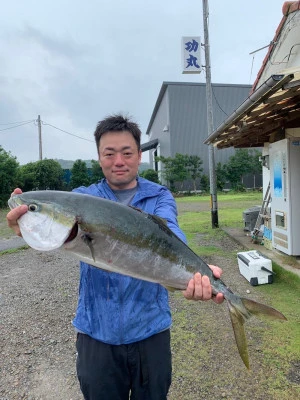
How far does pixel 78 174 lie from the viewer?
3142 cm

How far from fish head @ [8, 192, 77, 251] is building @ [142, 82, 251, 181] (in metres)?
32.4

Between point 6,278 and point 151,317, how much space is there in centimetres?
A: 607

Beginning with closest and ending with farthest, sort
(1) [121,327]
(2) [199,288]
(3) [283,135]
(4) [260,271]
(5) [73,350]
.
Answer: (2) [199,288]
(1) [121,327]
(5) [73,350]
(4) [260,271]
(3) [283,135]

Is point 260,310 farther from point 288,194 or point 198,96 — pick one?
point 198,96

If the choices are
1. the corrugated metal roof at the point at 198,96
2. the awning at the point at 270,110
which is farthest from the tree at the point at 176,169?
the awning at the point at 270,110

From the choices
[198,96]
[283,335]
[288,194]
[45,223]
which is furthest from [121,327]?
[198,96]

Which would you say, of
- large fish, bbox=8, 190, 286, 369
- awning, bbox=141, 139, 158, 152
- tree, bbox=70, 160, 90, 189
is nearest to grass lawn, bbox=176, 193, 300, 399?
large fish, bbox=8, 190, 286, 369

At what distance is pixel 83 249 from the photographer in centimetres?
171

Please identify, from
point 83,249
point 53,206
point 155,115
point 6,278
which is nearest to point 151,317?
point 83,249

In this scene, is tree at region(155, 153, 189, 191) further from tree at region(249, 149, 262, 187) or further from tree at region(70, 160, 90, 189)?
tree at region(70, 160, 90, 189)

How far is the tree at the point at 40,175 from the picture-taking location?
26809mm

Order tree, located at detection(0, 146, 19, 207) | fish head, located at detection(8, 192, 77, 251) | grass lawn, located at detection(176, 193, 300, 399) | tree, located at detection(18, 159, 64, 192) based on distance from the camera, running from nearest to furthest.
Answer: fish head, located at detection(8, 192, 77, 251)
grass lawn, located at detection(176, 193, 300, 399)
tree, located at detection(0, 146, 19, 207)
tree, located at detection(18, 159, 64, 192)

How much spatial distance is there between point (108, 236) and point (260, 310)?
104 centimetres

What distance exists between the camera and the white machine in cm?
664
